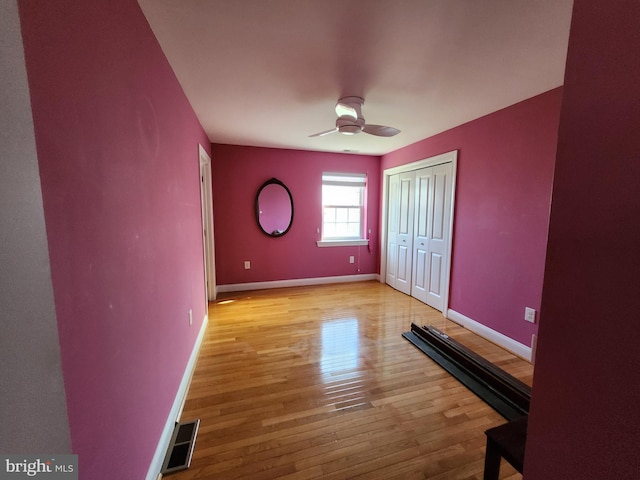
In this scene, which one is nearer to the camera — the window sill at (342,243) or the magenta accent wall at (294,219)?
the magenta accent wall at (294,219)

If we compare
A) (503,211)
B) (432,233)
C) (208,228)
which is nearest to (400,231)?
(432,233)

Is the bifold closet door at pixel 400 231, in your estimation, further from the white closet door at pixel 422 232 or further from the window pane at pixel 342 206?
the window pane at pixel 342 206

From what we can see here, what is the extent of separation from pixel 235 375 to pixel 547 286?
2.20 meters

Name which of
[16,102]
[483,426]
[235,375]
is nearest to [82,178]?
[16,102]

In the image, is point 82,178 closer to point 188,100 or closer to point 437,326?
point 188,100

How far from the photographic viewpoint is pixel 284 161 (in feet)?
14.2

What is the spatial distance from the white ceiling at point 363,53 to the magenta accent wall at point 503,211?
261 mm

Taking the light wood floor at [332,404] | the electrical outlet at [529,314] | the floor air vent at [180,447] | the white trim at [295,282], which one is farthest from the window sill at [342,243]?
the floor air vent at [180,447]

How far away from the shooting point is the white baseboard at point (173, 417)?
1.34 meters

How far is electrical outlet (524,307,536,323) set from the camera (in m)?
2.38

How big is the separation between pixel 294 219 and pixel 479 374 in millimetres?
3270

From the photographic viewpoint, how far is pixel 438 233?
3.52 metres

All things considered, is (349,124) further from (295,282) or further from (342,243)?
(295,282)

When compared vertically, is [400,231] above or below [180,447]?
above
